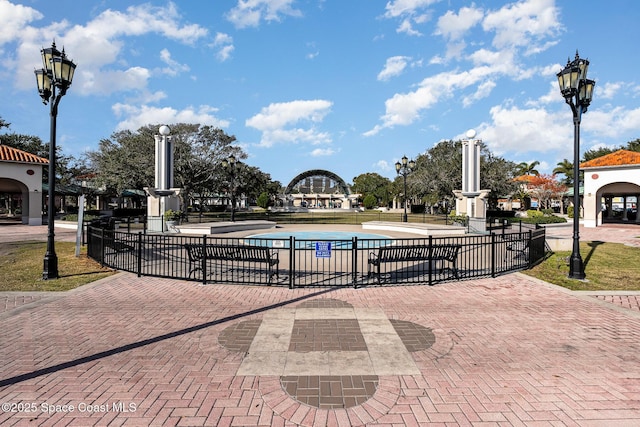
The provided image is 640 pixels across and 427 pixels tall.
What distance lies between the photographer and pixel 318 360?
432 centimetres

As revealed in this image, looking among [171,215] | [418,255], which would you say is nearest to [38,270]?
[171,215]

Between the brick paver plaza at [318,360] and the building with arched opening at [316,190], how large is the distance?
306 feet

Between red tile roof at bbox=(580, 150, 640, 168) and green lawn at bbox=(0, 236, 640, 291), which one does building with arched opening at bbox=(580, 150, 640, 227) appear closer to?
red tile roof at bbox=(580, 150, 640, 168)

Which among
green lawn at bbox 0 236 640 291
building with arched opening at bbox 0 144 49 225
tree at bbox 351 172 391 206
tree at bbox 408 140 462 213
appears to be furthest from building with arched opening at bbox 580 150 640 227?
tree at bbox 351 172 391 206

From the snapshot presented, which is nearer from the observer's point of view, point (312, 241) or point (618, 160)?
point (312, 241)

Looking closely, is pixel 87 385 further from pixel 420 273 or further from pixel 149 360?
pixel 420 273

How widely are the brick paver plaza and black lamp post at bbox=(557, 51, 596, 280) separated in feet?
6.80

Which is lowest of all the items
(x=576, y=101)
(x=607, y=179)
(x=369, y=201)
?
(x=369, y=201)

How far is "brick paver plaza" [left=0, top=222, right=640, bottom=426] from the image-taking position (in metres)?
3.26

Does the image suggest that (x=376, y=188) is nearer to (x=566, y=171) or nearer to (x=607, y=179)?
(x=566, y=171)

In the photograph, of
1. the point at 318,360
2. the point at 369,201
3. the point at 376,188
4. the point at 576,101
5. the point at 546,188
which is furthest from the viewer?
the point at 376,188

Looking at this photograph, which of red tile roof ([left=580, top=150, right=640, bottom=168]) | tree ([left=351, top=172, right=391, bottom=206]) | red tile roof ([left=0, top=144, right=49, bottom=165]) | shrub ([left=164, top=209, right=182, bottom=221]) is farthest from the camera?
tree ([left=351, top=172, right=391, bottom=206])

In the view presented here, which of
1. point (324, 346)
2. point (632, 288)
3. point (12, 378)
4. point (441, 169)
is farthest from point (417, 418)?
point (441, 169)

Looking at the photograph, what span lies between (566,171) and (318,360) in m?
74.0
